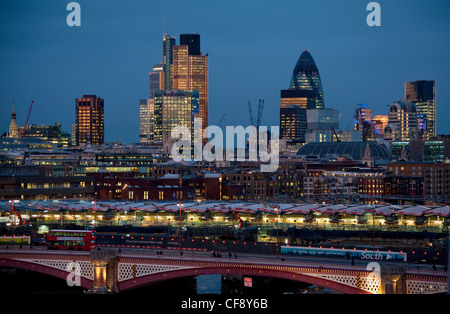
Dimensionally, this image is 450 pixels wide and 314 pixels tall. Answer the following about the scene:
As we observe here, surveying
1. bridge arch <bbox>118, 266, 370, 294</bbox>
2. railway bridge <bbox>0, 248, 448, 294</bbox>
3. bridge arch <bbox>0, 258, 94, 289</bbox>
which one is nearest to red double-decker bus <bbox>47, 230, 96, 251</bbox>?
railway bridge <bbox>0, 248, 448, 294</bbox>

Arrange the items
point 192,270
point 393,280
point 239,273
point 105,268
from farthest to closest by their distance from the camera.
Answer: point 105,268, point 192,270, point 239,273, point 393,280

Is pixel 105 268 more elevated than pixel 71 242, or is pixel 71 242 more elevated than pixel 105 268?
pixel 71 242

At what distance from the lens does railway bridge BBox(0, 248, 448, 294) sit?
27.7m

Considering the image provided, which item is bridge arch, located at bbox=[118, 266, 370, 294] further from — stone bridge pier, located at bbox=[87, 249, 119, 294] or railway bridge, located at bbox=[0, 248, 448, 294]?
stone bridge pier, located at bbox=[87, 249, 119, 294]

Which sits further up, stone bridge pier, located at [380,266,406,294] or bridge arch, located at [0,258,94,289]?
stone bridge pier, located at [380,266,406,294]

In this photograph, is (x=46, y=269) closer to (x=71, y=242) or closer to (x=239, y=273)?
(x=71, y=242)

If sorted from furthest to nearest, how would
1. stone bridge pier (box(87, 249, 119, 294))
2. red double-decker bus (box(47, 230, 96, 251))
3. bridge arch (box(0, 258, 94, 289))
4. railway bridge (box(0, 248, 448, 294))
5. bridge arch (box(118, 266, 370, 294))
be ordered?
red double-decker bus (box(47, 230, 96, 251)), bridge arch (box(0, 258, 94, 289)), stone bridge pier (box(87, 249, 119, 294)), bridge arch (box(118, 266, 370, 294)), railway bridge (box(0, 248, 448, 294))

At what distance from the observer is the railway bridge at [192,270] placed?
2772 cm

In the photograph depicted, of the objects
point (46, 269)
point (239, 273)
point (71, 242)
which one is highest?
point (71, 242)

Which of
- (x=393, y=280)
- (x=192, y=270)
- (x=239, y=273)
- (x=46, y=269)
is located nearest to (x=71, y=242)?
(x=46, y=269)

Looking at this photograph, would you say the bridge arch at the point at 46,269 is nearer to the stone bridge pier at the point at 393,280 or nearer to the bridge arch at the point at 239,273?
the bridge arch at the point at 239,273

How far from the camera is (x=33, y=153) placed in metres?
146

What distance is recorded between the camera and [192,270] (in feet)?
105
